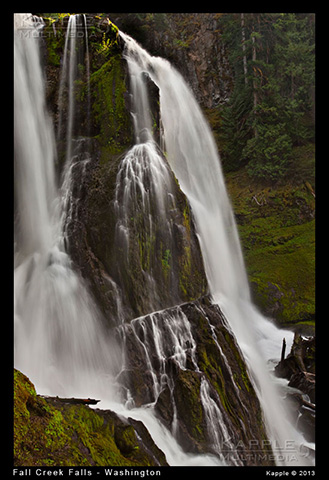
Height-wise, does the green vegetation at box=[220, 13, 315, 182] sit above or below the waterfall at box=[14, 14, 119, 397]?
above

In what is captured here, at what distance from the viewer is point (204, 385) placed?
629 cm

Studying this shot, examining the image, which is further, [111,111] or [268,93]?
[268,93]

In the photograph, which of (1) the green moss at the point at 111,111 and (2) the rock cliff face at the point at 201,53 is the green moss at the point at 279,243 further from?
(1) the green moss at the point at 111,111

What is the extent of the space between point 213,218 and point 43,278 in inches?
253

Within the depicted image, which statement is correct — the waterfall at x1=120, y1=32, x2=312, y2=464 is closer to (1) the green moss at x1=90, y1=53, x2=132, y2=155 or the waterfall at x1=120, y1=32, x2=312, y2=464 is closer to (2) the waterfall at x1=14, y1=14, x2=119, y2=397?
(1) the green moss at x1=90, y1=53, x2=132, y2=155

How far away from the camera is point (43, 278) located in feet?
22.7

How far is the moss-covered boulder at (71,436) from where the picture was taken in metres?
3.93

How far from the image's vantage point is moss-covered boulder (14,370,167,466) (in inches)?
155

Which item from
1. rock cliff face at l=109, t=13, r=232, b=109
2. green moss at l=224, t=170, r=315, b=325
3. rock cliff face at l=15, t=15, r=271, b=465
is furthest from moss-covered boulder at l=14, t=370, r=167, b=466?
rock cliff face at l=109, t=13, r=232, b=109

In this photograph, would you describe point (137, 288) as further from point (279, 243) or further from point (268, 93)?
point (268, 93)
